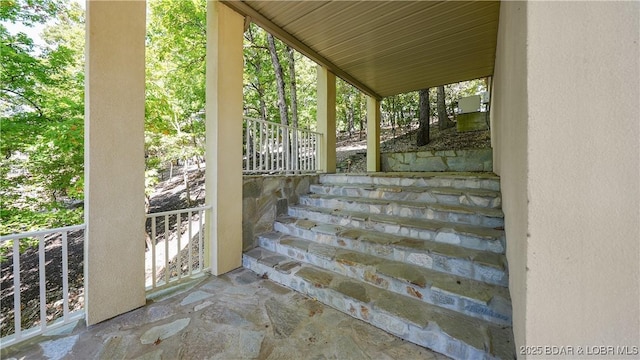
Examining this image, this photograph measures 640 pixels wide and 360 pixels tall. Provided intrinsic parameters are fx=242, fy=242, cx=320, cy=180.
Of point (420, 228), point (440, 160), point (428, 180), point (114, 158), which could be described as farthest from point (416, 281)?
point (440, 160)

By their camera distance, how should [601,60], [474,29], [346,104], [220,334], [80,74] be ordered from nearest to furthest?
[601,60], [220,334], [474,29], [80,74], [346,104]

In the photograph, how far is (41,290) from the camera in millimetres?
1782

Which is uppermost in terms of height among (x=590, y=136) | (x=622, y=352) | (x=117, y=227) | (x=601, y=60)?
(x=601, y=60)

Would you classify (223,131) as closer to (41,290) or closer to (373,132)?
(41,290)

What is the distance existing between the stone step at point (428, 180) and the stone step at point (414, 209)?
1.59 ft

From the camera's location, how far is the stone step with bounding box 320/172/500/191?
293cm

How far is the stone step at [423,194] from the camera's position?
2.66 metres

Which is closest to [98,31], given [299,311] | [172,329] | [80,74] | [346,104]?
[172,329]

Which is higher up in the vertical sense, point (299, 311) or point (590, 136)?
Result: point (590, 136)

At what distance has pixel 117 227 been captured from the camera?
2.00 metres

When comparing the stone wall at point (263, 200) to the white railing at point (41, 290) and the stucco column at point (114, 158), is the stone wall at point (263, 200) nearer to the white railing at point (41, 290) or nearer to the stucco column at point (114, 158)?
the stucco column at point (114, 158)

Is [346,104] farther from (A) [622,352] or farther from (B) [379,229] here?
(A) [622,352]

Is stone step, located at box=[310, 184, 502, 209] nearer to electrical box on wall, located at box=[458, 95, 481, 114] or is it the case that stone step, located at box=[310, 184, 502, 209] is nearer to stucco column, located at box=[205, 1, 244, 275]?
stucco column, located at box=[205, 1, 244, 275]

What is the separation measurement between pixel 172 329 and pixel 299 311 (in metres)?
0.99
